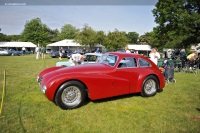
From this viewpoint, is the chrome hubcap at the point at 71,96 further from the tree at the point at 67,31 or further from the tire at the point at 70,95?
the tree at the point at 67,31

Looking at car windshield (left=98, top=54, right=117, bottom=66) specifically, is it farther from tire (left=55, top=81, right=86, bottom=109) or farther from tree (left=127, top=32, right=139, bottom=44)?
tree (left=127, top=32, right=139, bottom=44)

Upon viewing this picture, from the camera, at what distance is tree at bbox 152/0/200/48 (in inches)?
1152

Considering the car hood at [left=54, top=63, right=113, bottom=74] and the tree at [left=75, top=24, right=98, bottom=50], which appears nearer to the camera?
the car hood at [left=54, top=63, right=113, bottom=74]

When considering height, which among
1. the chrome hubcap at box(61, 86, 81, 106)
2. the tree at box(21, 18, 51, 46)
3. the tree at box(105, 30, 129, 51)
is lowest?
the chrome hubcap at box(61, 86, 81, 106)

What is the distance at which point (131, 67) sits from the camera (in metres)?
5.80

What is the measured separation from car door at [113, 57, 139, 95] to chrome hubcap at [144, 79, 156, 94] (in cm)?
63

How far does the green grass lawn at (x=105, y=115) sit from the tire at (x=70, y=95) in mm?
177

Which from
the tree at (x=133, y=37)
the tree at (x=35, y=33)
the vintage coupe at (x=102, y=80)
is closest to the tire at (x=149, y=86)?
the vintage coupe at (x=102, y=80)

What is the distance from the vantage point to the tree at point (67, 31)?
87750mm

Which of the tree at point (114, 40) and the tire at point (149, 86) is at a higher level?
the tree at point (114, 40)

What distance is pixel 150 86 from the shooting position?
626cm

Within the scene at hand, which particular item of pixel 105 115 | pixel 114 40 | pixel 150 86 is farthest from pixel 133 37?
pixel 105 115

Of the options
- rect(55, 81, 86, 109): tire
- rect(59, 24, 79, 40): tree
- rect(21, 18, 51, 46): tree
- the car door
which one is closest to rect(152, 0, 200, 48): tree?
the car door

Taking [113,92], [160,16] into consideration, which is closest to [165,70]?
[113,92]
